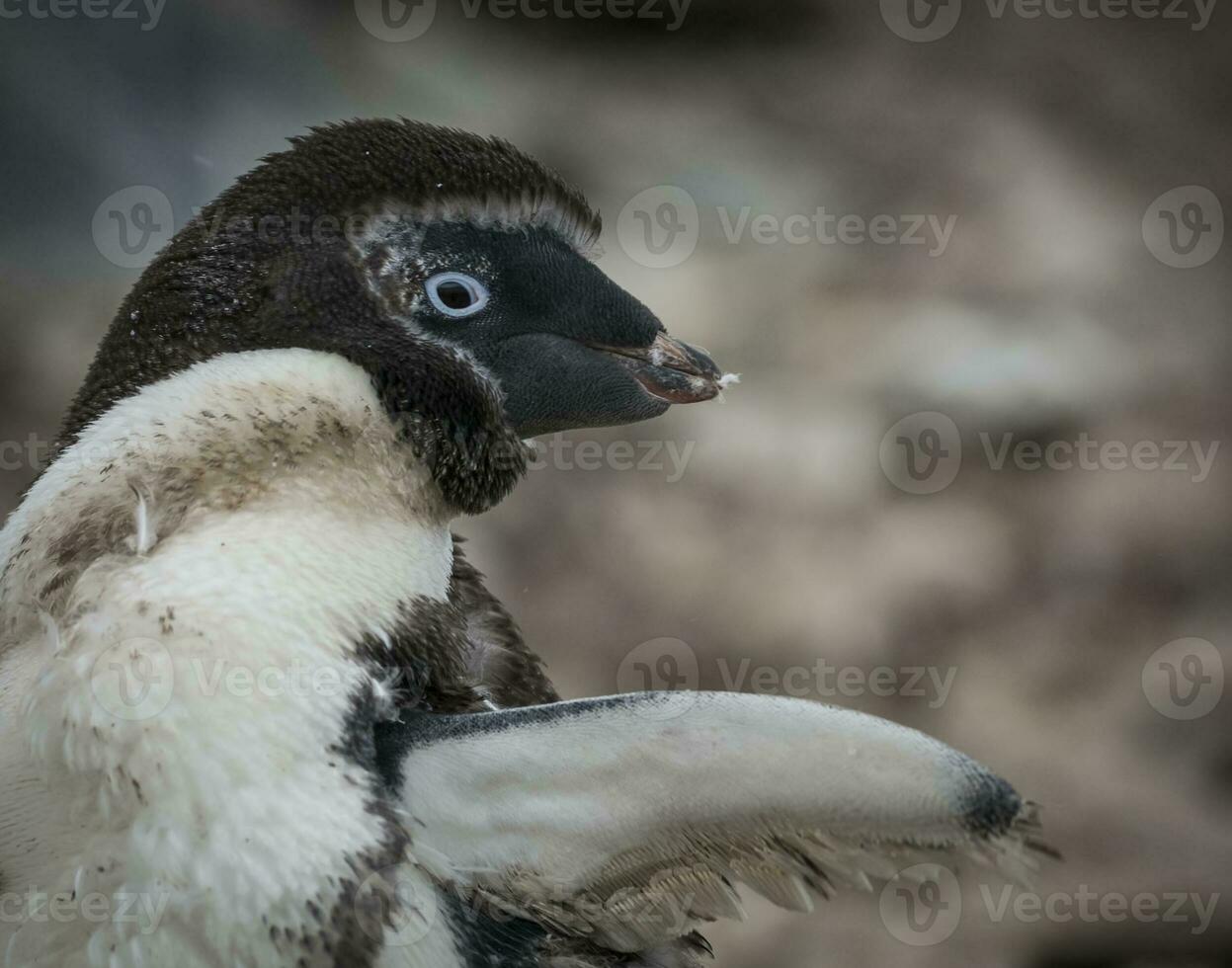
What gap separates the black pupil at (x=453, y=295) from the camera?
92 centimetres

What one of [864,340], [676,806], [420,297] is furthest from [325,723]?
[864,340]

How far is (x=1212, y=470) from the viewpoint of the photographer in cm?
217

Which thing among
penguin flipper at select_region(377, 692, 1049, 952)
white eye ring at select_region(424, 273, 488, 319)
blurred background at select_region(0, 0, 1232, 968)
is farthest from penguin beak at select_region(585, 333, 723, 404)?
blurred background at select_region(0, 0, 1232, 968)

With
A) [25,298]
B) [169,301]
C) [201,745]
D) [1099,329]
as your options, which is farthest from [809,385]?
[201,745]

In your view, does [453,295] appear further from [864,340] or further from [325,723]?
[864,340]

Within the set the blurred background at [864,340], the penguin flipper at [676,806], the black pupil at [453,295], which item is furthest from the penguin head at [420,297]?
the blurred background at [864,340]

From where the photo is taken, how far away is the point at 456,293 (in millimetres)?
929

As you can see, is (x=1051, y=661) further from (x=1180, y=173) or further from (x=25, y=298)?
(x=25, y=298)

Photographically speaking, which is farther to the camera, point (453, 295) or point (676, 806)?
point (453, 295)

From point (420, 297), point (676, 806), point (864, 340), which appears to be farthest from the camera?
point (864, 340)

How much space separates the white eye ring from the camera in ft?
3.01

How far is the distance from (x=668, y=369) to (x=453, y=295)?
0.19 m

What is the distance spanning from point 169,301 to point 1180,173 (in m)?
2.06

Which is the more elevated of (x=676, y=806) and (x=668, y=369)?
(x=668, y=369)
